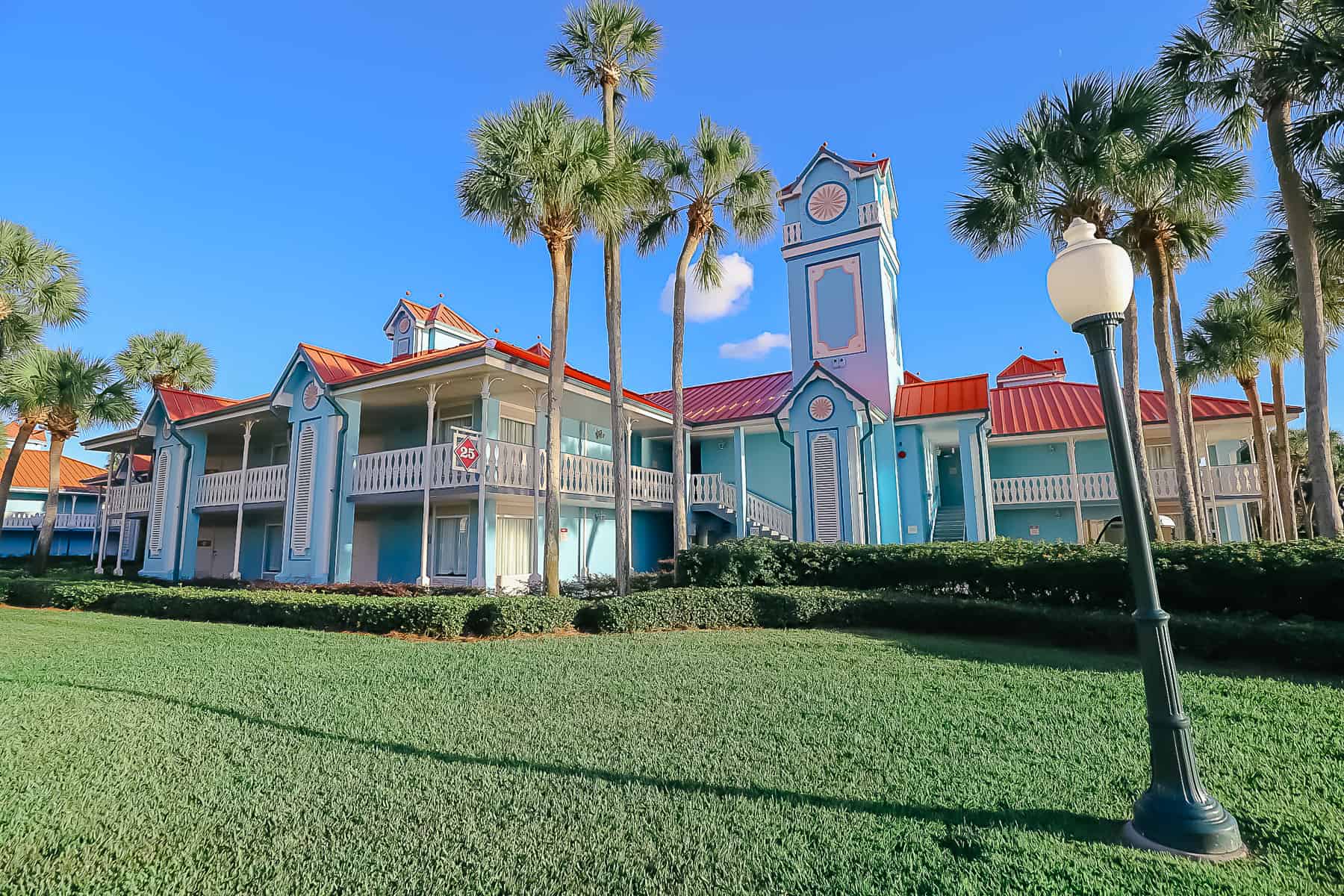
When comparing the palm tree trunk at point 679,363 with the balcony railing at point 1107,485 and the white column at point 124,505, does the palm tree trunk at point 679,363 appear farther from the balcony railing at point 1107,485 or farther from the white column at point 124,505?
the white column at point 124,505

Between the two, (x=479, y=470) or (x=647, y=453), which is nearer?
(x=479, y=470)

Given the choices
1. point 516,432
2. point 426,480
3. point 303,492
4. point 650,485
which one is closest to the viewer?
point 426,480

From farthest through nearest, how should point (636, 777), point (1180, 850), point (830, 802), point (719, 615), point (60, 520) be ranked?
point (60, 520), point (719, 615), point (636, 777), point (830, 802), point (1180, 850)

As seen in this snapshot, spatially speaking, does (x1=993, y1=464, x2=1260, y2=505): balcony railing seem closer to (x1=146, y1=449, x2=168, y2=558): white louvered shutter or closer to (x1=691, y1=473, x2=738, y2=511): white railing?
(x1=691, y1=473, x2=738, y2=511): white railing

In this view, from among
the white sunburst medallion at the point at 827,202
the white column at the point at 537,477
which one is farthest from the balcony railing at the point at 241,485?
the white sunburst medallion at the point at 827,202

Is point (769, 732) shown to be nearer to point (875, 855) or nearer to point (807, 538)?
point (875, 855)

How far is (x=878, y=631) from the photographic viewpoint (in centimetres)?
1159

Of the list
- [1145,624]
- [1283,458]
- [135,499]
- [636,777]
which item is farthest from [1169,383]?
[135,499]

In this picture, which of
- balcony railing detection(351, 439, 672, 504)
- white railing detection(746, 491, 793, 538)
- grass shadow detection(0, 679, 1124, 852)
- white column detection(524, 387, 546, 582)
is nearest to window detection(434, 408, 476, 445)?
balcony railing detection(351, 439, 672, 504)

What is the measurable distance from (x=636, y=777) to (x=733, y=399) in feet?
67.1

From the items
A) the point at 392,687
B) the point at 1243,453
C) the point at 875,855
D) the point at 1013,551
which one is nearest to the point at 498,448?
the point at 392,687

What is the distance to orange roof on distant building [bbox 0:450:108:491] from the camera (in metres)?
37.4

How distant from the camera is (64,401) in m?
23.6

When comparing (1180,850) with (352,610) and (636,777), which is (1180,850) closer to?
(636,777)
